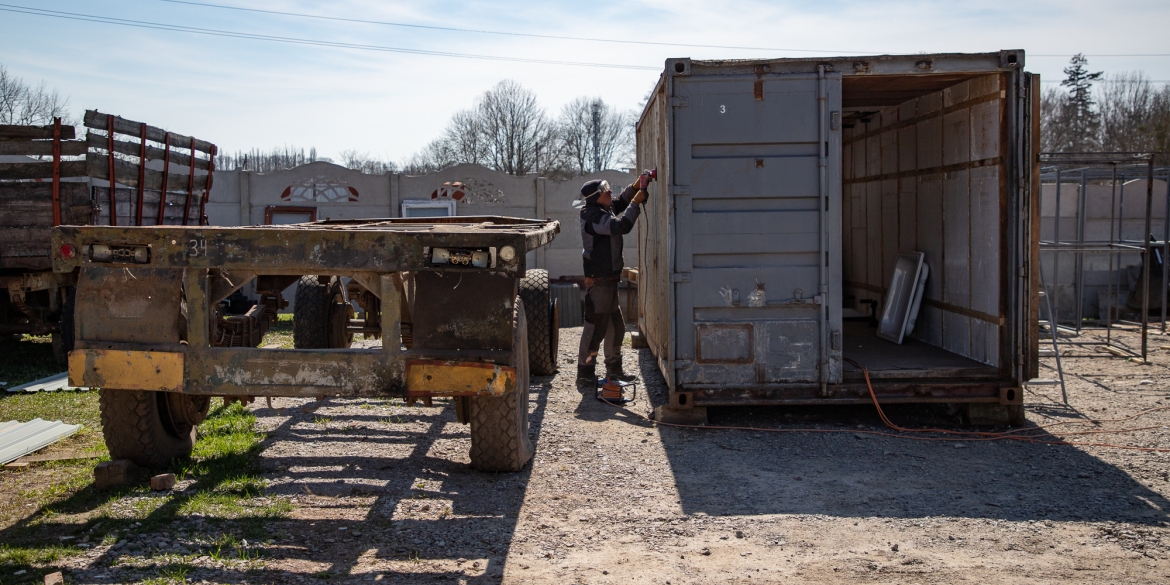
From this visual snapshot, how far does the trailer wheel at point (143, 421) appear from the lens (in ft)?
15.8

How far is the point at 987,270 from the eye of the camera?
6781 mm

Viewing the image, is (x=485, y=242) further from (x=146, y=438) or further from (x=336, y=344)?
(x=336, y=344)

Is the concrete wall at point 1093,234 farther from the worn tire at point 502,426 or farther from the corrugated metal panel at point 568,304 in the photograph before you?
the worn tire at point 502,426

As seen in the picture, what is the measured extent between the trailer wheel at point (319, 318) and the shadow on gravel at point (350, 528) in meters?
1.76

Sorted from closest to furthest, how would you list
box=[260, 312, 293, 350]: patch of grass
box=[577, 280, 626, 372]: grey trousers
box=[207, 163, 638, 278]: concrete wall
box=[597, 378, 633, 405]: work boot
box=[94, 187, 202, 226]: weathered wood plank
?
box=[597, 378, 633, 405]: work boot < box=[577, 280, 626, 372]: grey trousers < box=[94, 187, 202, 226]: weathered wood plank < box=[260, 312, 293, 350]: patch of grass < box=[207, 163, 638, 278]: concrete wall

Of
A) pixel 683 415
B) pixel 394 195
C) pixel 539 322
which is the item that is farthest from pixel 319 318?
pixel 394 195

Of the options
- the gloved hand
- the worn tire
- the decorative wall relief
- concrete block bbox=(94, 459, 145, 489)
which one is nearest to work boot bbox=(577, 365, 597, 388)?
the gloved hand

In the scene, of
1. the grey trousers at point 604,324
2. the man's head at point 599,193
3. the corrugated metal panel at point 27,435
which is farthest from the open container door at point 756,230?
the corrugated metal panel at point 27,435

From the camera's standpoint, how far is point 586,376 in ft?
26.8

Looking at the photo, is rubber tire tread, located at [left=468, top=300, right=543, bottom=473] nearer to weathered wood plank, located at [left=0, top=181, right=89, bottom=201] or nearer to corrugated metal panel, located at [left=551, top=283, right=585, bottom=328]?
weathered wood plank, located at [left=0, top=181, right=89, bottom=201]

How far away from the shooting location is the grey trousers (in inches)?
309

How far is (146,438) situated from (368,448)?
137 cm

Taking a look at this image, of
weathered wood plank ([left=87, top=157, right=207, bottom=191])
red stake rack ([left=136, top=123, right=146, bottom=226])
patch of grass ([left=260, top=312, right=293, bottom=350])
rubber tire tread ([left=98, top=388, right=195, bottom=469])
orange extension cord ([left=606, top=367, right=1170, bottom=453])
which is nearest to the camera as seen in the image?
rubber tire tread ([left=98, top=388, right=195, bottom=469])

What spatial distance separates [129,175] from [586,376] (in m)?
5.08
